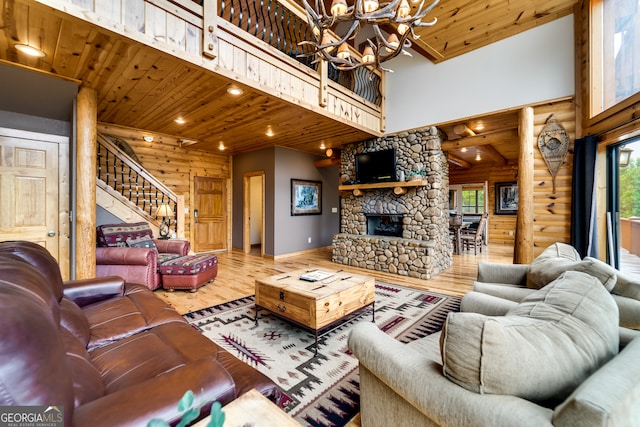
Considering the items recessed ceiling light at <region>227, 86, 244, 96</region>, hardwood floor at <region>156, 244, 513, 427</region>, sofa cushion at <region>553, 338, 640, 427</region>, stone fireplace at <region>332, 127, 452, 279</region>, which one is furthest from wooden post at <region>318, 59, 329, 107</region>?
sofa cushion at <region>553, 338, 640, 427</region>

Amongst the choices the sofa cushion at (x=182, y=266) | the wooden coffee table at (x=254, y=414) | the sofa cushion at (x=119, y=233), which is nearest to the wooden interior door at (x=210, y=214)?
the sofa cushion at (x=119, y=233)

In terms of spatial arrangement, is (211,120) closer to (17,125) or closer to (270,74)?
(270,74)

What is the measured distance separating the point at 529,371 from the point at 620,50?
3846 mm

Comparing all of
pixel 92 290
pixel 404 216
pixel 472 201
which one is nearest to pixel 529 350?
pixel 92 290

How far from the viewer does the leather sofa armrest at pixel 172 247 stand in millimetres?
4398

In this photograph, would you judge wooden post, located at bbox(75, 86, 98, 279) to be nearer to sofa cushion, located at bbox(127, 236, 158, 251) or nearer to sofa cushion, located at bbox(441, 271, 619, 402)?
sofa cushion, located at bbox(127, 236, 158, 251)

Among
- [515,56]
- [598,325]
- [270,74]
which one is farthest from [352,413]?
[515,56]

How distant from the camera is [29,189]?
3396mm

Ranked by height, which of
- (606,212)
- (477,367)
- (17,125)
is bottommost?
(477,367)

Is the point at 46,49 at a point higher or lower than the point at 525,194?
higher

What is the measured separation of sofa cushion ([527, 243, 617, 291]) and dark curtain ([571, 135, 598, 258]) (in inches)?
43.8

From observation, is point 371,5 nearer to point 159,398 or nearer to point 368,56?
point 368,56

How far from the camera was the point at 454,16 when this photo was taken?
12.0 ft

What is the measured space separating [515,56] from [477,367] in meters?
4.78
